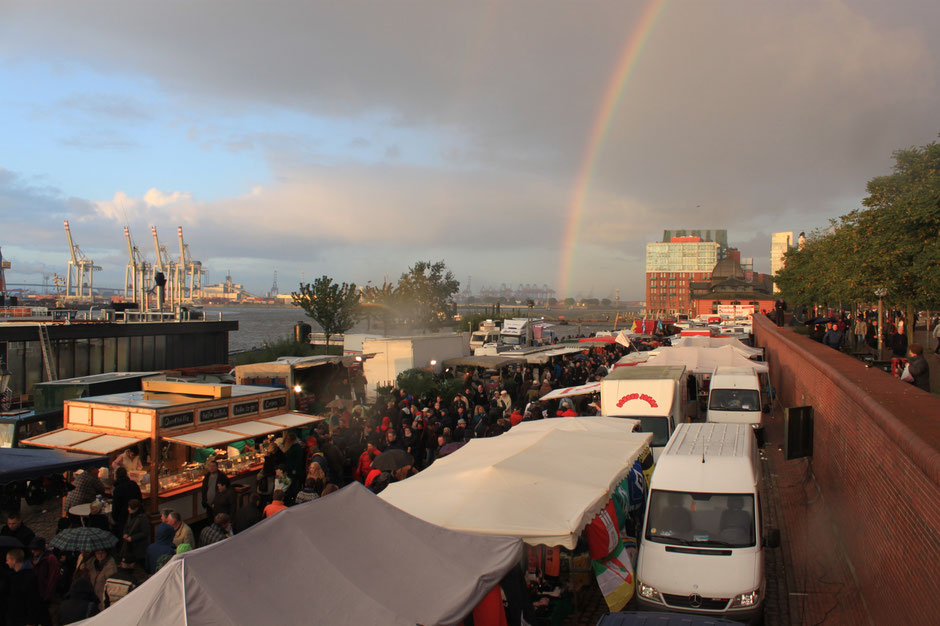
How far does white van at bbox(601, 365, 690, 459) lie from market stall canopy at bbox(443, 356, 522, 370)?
11740 mm

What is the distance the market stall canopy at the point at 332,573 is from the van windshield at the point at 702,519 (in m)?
2.86

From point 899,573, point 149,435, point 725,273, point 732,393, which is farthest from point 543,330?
point 725,273

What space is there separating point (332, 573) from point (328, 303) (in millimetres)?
42919

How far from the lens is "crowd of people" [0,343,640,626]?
6.97m

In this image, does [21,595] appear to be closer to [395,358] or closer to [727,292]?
[395,358]

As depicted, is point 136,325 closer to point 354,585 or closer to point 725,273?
point 354,585

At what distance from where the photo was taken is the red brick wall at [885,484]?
17.9 ft

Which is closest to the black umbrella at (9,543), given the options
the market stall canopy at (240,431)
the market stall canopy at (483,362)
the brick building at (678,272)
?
the market stall canopy at (240,431)

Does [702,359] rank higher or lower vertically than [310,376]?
higher

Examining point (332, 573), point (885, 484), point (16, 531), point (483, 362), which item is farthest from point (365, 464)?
point (483, 362)

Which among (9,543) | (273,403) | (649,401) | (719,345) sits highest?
(719,345)

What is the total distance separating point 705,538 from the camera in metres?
7.89

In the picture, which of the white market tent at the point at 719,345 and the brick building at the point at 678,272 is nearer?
the white market tent at the point at 719,345

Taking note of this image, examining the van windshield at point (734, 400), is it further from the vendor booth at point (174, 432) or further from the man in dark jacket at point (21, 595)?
the man in dark jacket at point (21, 595)
